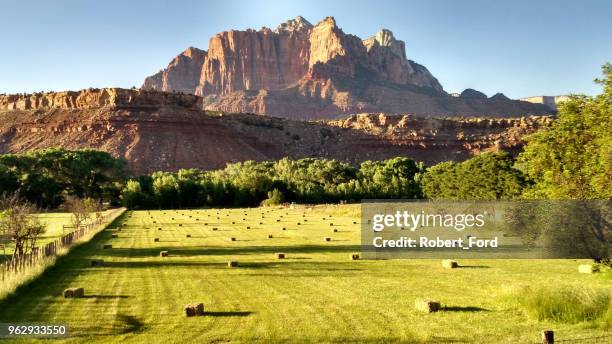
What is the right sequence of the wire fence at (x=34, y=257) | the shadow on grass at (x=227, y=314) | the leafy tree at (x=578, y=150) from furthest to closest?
the wire fence at (x=34, y=257)
the leafy tree at (x=578, y=150)
the shadow on grass at (x=227, y=314)

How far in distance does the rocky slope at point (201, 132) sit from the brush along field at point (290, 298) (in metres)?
111

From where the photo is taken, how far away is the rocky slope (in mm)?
141875

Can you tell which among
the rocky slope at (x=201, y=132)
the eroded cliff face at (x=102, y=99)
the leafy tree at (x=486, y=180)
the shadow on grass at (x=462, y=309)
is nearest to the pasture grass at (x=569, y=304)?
the shadow on grass at (x=462, y=309)

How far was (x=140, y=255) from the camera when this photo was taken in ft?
97.3

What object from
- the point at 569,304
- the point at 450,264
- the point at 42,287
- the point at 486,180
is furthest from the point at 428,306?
the point at 486,180

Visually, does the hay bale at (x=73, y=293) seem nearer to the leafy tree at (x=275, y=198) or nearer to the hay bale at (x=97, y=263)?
the hay bale at (x=97, y=263)

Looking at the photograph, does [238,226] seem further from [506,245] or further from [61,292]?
[61,292]

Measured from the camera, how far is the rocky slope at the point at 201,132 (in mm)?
141875

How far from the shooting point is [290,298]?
17531 mm

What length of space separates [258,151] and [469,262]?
132 metres

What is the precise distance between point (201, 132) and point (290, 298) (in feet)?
448

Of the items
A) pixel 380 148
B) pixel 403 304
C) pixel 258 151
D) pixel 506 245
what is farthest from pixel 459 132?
pixel 403 304

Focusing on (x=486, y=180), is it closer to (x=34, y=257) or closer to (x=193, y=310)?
(x=34, y=257)

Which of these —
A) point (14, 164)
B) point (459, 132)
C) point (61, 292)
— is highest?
point (459, 132)
